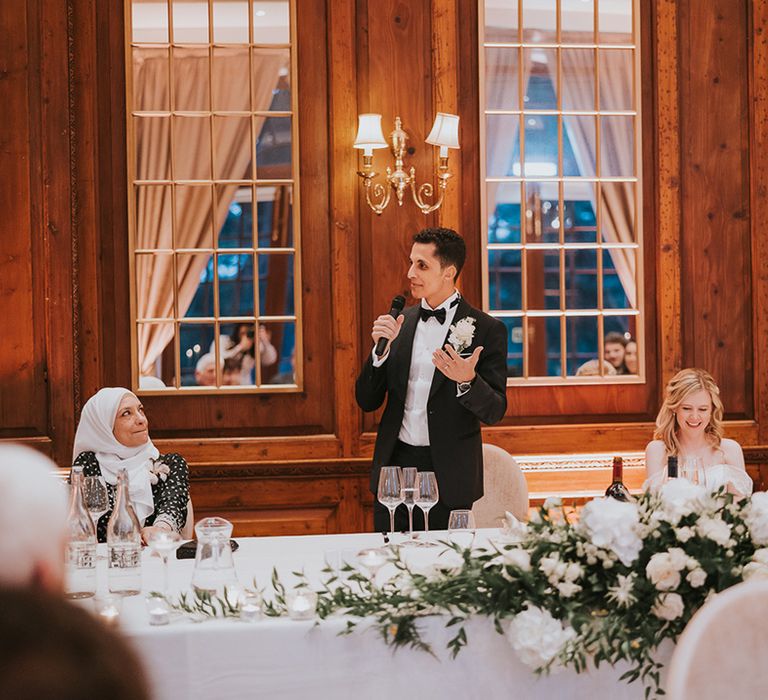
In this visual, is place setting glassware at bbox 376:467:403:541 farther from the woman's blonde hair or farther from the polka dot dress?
the woman's blonde hair

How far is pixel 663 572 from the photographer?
1938mm

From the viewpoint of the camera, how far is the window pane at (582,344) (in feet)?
15.8

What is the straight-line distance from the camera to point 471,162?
4734mm

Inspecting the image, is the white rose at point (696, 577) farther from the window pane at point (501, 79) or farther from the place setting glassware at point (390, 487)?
the window pane at point (501, 79)

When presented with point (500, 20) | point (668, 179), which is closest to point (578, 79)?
point (500, 20)

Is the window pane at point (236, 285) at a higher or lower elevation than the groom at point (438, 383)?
higher

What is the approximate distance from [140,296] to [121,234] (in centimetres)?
29

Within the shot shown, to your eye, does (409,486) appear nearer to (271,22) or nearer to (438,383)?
(438,383)

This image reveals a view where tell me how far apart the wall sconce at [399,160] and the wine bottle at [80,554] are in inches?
96.7

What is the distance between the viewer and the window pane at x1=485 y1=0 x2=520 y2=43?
187 inches

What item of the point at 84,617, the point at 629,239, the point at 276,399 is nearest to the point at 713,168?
the point at 629,239

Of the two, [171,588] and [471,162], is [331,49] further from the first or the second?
[171,588]

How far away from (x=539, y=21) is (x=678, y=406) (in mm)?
2052

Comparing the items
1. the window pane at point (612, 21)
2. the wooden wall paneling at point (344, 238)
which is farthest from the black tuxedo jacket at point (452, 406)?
the window pane at point (612, 21)
